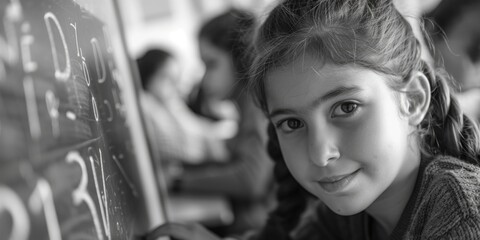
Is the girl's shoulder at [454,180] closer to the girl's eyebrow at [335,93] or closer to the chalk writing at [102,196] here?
the girl's eyebrow at [335,93]

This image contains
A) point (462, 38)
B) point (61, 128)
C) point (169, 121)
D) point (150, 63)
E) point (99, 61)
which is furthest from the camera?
point (150, 63)

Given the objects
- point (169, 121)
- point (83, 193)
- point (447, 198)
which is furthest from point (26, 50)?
point (169, 121)

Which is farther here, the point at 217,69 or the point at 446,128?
the point at 217,69

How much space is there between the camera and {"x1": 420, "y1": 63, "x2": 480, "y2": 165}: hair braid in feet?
2.79

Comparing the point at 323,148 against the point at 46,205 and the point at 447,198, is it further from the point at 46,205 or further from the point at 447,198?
the point at 46,205

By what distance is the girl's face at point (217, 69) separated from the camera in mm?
1823

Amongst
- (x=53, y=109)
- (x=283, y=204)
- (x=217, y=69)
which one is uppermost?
(x=217, y=69)

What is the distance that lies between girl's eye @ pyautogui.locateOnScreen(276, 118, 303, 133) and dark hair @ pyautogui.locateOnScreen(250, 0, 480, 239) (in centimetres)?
7

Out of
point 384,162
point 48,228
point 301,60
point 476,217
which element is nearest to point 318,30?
point 301,60

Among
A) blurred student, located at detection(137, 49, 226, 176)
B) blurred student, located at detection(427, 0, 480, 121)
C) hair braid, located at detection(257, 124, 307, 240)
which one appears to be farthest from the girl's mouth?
blurred student, located at detection(137, 49, 226, 176)

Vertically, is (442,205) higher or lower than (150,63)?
lower

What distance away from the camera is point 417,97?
83cm

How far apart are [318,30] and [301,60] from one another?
0.06m

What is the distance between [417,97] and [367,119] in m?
0.15
